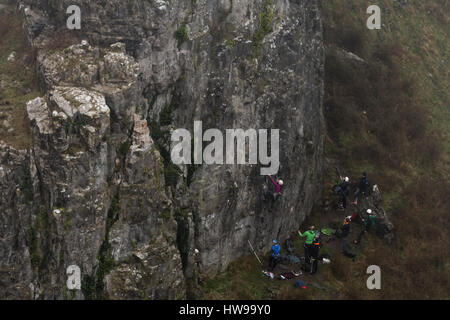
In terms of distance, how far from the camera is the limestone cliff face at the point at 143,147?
16.3 metres

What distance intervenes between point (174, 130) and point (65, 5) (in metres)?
5.77

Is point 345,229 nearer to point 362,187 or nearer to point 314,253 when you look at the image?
point 362,187

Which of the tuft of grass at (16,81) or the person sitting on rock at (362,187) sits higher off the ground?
the tuft of grass at (16,81)

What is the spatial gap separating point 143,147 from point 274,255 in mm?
7249

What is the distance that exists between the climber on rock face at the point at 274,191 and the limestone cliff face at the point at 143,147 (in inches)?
15.6

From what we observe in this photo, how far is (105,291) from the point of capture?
17250 mm

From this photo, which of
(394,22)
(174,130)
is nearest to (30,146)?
(174,130)

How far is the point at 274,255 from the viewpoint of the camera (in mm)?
21172

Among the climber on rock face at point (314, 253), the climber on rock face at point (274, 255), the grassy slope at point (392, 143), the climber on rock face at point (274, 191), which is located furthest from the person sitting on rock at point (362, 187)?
the climber on rock face at point (274, 255)

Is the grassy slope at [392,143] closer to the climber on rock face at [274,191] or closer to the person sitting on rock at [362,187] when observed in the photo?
the person sitting on rock at [362,187]

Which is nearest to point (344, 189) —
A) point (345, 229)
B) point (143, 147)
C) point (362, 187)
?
point (362, 187)

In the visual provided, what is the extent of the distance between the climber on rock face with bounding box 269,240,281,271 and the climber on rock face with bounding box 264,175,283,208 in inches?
86.5

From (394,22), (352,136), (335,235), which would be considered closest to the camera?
(335,235)

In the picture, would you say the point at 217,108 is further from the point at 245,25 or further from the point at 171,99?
the point at 245,25
